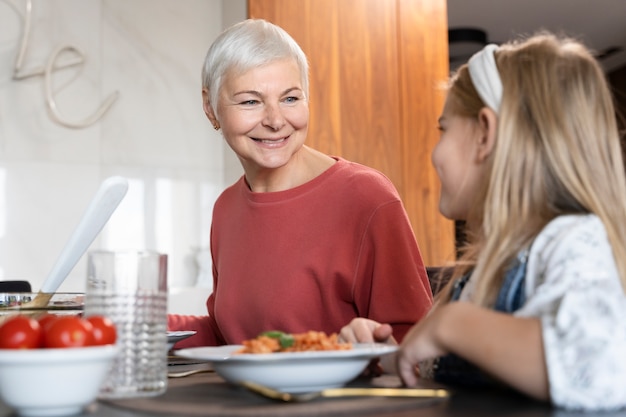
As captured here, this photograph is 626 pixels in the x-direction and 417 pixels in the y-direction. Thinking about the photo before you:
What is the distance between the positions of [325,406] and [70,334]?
0.87ft

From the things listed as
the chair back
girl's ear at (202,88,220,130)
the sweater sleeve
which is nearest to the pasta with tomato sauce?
the sweater sleeve

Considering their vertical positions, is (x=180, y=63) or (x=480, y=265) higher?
(x=180, y=63)

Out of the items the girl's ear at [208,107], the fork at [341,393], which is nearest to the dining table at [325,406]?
the fork at [341,393]

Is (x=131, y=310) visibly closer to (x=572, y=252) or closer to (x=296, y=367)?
(x=296, y=367)

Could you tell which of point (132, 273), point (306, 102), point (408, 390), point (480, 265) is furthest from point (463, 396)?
point (306, 102)

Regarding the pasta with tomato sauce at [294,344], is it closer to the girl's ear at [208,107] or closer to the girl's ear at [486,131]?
the girl's ear at [486,131]

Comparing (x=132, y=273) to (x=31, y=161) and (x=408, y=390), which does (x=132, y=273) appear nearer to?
(x=408, y=390)

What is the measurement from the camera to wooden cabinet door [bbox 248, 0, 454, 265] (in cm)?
331

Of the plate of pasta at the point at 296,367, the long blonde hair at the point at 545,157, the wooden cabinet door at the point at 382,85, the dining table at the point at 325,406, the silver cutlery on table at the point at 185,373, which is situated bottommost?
the silver cutlery on table at the point at 185,373

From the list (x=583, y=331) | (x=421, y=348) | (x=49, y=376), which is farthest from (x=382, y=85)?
(x=49, y=376)

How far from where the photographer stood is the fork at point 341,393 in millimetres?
862

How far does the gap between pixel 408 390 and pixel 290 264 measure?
78cm

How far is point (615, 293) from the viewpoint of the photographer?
2.86 ft

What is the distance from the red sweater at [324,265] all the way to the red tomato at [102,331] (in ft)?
2.64
